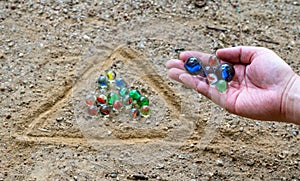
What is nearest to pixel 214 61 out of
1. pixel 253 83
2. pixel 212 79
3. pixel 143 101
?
pixel 212 79

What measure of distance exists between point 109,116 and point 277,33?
926 millimetres

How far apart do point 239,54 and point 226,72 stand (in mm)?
89

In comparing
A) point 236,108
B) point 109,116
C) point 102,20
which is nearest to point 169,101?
point 109,116

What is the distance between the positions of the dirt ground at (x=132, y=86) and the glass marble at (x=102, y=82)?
0.16 ft

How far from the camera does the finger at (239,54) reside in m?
1.99

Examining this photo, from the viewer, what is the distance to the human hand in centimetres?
188

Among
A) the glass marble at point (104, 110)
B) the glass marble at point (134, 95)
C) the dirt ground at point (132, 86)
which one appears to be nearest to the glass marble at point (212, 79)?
the dirt ground at point (132, 86)

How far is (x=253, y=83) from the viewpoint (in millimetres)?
1973

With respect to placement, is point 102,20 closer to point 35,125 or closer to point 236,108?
point 35,125

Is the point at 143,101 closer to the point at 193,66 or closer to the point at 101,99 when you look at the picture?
the point at 101,99

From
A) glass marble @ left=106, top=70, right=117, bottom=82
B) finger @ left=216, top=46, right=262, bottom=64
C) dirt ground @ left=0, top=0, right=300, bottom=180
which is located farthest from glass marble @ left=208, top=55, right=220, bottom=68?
glass marble @ left=106, top=70, right=117, bottom=82

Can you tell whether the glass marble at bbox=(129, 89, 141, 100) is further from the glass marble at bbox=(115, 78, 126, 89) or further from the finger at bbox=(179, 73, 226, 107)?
the finger at bbox=(179, 73, 226, 107)

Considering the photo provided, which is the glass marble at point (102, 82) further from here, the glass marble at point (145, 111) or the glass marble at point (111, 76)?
the glass marble at point (145, 111)

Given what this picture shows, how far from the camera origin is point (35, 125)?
7.10 ft
